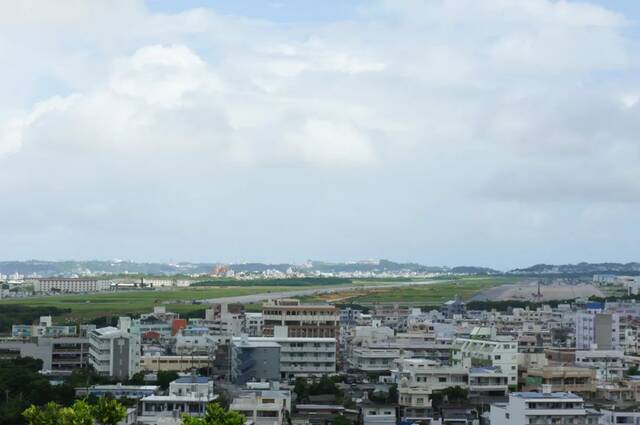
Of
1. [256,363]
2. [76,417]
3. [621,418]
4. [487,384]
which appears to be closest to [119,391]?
[256,363]

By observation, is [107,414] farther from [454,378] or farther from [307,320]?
[307,320]

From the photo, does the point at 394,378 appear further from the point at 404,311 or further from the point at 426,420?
the point at 404,311

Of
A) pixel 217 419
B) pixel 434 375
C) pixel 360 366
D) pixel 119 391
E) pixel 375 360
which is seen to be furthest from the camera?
pixel 360 366

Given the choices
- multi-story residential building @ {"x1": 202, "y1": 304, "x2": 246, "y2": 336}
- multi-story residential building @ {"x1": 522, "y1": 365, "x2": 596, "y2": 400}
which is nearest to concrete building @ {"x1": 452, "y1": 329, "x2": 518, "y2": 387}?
multi-story residential building @ {"x1": 522, "y1": 365, "x2": 596, "y2": 400}

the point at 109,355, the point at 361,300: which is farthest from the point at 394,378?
the point at 361,300

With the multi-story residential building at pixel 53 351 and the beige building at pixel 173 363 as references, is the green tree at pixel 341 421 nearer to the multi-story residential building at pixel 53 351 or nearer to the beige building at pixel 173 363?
the beige building at pixel 173 363

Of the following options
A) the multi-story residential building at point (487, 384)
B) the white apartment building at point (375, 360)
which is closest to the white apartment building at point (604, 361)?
the multi-story residential building at point (487, 384)
